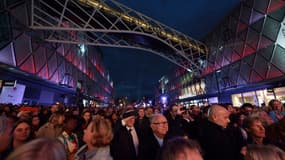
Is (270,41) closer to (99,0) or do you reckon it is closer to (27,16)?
(99,0)

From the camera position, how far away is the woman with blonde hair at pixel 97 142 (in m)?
2.23

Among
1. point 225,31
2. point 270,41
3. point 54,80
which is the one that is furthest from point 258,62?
point 54,80

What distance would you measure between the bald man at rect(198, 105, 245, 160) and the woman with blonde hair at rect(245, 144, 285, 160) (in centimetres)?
132

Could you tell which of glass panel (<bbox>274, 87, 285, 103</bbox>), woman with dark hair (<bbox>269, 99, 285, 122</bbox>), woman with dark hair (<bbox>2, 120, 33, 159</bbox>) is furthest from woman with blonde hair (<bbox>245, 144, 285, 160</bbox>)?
glass panel (<bbox>274, 87, 285, 103</bbox>)

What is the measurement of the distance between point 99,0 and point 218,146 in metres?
22.3

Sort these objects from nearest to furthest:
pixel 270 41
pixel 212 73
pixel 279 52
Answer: pixel 279 52 → pixel 270 41 → pixel 212 73

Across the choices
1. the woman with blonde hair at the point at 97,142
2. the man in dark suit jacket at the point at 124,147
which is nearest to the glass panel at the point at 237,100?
the man in dark suit jacket at the point at 124,147

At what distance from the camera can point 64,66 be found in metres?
22.9

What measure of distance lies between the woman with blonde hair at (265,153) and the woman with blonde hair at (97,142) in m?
1.78

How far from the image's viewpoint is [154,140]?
10.2 feet

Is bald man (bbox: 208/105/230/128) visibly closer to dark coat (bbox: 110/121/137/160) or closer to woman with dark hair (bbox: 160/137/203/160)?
dark coat (bbox: 110/121/137/160)

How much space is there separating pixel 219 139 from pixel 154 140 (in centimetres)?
123

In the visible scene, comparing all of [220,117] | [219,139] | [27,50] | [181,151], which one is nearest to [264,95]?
[220,117]

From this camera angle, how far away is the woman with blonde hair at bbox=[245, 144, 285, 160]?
151 cm
